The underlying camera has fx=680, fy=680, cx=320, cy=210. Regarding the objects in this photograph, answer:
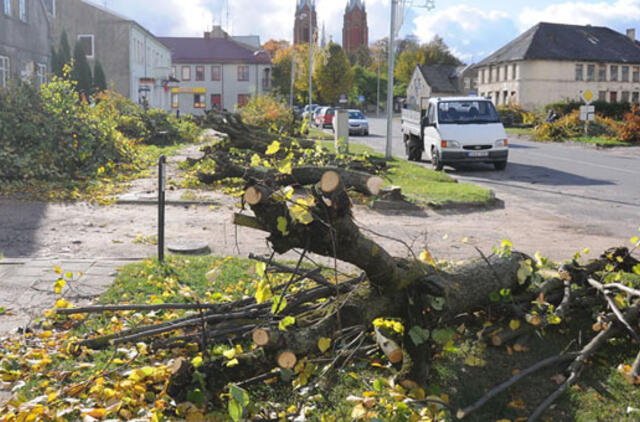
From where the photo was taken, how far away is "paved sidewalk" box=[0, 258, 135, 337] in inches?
223

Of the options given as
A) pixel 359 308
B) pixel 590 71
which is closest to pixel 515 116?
pixel 590 71

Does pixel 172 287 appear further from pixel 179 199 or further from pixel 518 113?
pixel 518 113

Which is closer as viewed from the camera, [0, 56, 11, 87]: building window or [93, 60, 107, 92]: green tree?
[0, 56, 11, 87]: building window

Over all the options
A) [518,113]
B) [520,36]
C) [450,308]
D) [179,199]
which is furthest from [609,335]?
[520,36]

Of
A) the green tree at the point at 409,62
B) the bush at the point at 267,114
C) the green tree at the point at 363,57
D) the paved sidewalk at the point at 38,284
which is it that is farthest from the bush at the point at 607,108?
the green tree at the point at 363,57

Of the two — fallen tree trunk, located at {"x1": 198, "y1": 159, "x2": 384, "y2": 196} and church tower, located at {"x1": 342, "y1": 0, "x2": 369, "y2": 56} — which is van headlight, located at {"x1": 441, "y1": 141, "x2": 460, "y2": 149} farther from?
church tower, located at {"x1": 342, "y1": 0, "x2": 369, "y2": 56}

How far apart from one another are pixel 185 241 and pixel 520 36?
7036cm

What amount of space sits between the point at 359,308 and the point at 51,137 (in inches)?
493

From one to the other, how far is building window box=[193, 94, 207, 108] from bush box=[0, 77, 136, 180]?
225ft

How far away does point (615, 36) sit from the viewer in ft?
235

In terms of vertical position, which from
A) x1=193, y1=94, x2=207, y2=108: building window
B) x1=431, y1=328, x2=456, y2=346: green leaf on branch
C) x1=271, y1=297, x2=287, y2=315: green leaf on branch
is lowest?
x1=431, y1=328, x2=456, y2=346: green leaf on branch

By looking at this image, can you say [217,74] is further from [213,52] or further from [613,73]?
[613,73]

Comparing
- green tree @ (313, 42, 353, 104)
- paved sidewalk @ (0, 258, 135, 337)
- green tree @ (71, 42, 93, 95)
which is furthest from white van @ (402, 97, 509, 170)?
green tree @ (313, 42, 353, 104)

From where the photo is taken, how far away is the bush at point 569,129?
3772 centimetres
